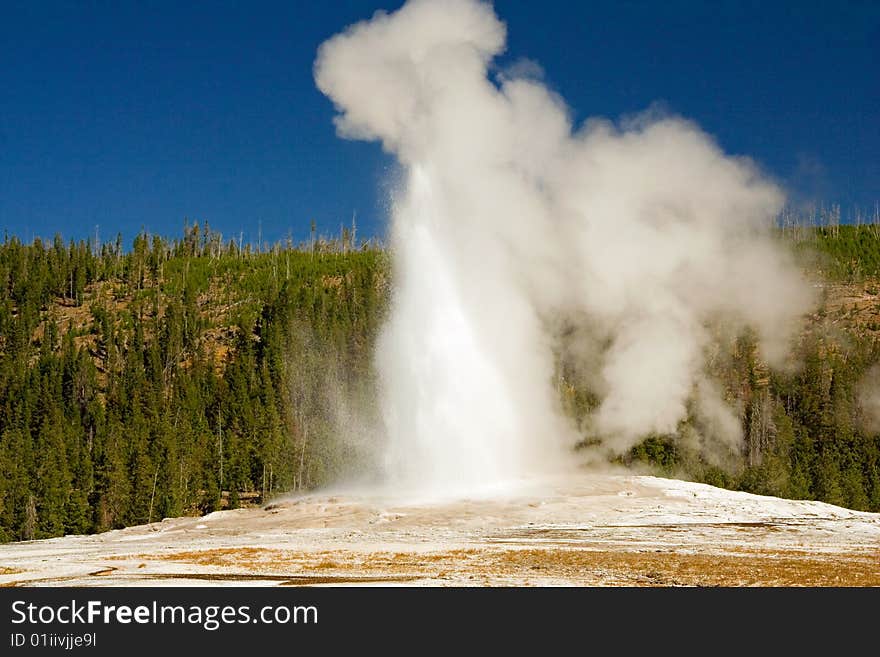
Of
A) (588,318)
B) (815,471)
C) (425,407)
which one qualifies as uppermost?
(588,318)

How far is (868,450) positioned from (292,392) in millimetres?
68724

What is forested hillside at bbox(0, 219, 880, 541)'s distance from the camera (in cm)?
8094

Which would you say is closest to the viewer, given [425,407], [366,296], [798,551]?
[798,551]

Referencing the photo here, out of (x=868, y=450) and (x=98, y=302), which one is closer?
(x=868, y=450)

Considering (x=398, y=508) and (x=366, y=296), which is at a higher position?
(x=366, y=296)

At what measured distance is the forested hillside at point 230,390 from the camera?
80.9m

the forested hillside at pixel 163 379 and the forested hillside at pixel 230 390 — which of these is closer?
the forested hillside at pixel 163 379

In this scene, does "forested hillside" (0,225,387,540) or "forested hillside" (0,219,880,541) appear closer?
"forested hillside" (0,225,387,540)

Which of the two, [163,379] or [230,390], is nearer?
[230,390]

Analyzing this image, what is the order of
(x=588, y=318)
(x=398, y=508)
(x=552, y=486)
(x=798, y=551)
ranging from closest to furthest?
(x=798, y=551), (x=398, y=508), (x=552, y=486), (x=588, y=318)

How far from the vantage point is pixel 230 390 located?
11669 cm
